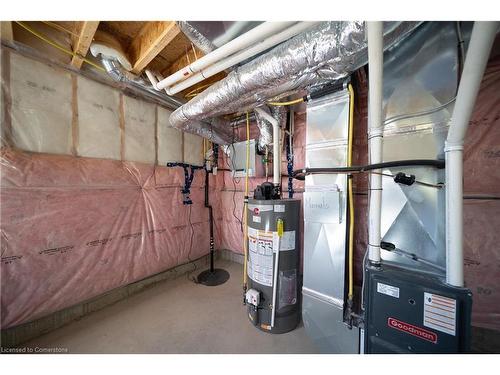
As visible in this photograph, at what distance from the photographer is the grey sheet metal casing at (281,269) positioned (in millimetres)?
1473

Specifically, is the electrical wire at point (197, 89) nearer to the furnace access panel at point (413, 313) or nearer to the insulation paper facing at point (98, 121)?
the insulation paper facing at point (98, 121)

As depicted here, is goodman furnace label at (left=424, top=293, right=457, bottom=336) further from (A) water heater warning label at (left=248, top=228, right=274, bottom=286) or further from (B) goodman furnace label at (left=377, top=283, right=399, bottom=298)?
(A) water heater warning label at (left=248, top=228, right=274, bottom=286)

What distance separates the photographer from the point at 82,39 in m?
1.34

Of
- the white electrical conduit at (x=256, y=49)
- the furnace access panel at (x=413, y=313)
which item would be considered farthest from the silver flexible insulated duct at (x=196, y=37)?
the furnace access panel at (x=413, y=313)

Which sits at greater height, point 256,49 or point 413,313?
point 256,49

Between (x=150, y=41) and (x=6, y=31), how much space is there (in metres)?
1.00

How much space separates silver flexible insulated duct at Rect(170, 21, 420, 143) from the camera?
0.93 meters

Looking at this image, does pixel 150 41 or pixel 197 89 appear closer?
pixel 150 41

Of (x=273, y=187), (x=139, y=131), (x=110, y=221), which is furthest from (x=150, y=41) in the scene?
(x=110, y=221)

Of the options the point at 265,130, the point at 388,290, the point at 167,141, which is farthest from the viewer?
the point at 167,141

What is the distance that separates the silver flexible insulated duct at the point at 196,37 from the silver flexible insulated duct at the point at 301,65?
0.78ft

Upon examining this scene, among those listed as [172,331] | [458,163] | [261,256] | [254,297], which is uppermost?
[458,163]

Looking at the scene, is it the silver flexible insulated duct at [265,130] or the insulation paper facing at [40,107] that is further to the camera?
the silver flexible insulated duct at [265,130]

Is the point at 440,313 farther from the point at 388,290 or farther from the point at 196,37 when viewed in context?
the point at 196,37
